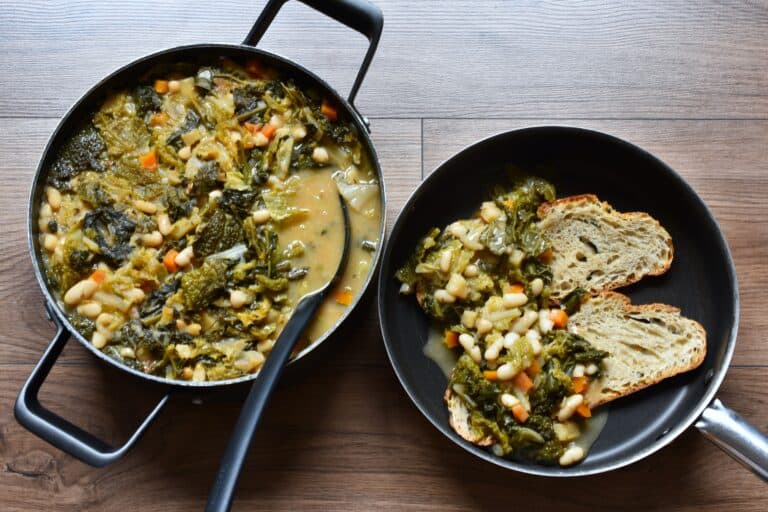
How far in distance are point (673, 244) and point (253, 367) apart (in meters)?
1.51

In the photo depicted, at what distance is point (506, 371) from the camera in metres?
2.35

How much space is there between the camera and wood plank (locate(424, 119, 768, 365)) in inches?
102

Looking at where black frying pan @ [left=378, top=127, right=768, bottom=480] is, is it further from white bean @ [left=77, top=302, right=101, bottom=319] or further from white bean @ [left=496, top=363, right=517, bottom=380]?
white bean @ [left=77, top=302, right=101, bottom=319]

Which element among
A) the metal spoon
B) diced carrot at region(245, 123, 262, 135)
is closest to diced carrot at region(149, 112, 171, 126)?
diced carrot at region(245, 123, 262, 135)

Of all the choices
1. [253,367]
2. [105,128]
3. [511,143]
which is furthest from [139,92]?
[511,143]

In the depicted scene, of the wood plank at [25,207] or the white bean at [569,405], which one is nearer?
the white bean at [569,405]

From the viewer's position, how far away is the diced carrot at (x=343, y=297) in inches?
92.4

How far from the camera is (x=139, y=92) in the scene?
2457 millimetres

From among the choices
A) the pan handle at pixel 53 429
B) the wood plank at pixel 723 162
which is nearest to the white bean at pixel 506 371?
the wood plank at pixel 723 162

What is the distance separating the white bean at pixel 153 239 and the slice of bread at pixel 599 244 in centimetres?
128

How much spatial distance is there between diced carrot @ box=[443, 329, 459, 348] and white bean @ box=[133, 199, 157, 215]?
41.5 inches

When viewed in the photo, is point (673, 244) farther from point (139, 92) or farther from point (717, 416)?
point (139, 92)

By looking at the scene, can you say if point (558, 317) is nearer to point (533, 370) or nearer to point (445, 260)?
point (533, 370)

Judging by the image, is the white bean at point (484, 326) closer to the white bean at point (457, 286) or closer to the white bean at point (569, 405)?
the white bean at point (457, 286)
